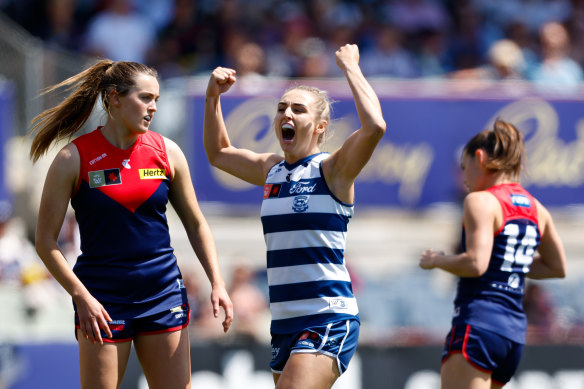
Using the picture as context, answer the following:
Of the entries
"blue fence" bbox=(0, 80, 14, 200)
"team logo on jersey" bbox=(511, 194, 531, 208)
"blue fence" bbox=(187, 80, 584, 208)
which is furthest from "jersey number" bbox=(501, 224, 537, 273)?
"blue fence" bbox=(0, 80, 14, 200)

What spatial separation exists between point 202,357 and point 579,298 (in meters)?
3.96

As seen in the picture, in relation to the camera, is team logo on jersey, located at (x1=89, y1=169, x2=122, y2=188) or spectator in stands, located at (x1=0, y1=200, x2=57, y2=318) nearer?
team logo on jersey, located at (x1=89, y1=169, x2=122, y2=188)

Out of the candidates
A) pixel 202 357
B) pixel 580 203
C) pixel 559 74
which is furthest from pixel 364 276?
pixel 559 74

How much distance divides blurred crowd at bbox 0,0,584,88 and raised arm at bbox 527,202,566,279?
5.64 meters

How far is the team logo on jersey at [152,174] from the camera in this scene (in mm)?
4043

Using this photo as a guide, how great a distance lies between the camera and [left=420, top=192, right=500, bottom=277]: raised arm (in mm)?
4484

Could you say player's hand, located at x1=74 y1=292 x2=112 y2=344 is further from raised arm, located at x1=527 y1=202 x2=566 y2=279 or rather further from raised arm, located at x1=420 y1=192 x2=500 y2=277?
raised arm, located at x1=527 y1=202 x2=566 y2=279

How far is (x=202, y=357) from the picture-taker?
732cm

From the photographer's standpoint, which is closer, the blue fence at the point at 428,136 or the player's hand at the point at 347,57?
the player's hand at the point at 347,57

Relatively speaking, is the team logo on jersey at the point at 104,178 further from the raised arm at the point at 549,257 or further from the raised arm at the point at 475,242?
the raised arm at the point at 549,257

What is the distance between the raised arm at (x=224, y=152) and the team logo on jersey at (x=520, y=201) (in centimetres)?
131

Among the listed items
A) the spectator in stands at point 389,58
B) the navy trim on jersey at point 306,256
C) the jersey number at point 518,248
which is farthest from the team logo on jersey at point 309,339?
the spectator in stands at point 389,58

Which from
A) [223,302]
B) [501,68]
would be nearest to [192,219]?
[223,302]

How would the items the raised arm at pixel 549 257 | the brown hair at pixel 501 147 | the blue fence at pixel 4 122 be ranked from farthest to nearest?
the blue fence at pixel 4 122, the raised arm at pixel 549 257, the brown hair at pixel 501 147
